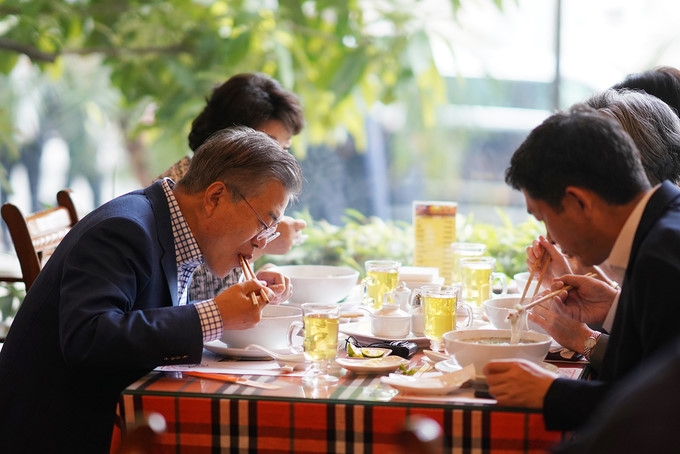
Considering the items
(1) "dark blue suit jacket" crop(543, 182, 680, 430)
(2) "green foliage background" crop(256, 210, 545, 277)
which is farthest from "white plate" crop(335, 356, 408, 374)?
(2) "green foliage background" crop(256, 210, 545, 277)

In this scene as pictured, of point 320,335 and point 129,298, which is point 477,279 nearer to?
point 320,335

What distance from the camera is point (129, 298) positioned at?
185 cm

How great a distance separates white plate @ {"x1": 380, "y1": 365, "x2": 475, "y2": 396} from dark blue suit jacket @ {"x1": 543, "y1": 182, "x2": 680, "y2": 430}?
18 cm

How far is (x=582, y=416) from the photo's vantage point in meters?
1.50

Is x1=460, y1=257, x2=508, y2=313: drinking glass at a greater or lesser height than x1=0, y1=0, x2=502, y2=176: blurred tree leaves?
lesser

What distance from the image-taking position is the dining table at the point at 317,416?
5.03ft

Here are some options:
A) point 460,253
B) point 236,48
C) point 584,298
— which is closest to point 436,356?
point 584,298

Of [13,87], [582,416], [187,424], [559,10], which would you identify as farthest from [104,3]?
[582,416]

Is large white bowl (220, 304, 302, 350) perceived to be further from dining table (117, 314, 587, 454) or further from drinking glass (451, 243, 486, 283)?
drinking glass (451, 243, 486, 283)

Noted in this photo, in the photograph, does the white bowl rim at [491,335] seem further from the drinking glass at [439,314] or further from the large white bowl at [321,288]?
the large white bowl at [321,288]

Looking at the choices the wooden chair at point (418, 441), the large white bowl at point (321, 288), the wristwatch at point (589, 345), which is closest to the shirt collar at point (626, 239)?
the wristwatch at point (589, 345)

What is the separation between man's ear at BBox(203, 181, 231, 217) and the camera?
79.4 inches

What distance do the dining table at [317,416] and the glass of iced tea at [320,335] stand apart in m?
0.10

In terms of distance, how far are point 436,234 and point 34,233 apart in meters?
1.27
